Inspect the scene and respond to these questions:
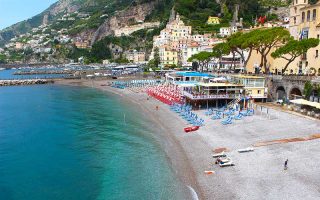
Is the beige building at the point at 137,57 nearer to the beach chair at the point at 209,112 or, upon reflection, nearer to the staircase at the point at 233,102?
the staircase at the point at 233,102

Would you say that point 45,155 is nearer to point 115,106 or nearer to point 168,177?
point 168,177

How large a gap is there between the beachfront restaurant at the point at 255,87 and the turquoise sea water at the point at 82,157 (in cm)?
1777

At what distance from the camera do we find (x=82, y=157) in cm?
3559

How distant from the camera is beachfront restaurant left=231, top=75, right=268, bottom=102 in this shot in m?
55.5

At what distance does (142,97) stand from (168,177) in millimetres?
48529

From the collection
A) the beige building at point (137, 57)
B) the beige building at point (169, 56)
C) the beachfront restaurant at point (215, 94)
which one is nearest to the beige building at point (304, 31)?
the beachfront restaurant at point (215, 94)

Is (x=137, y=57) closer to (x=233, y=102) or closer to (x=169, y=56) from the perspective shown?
(x=169, y=56)

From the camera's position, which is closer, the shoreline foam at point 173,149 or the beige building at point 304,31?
the shoreline foam at point 173,149

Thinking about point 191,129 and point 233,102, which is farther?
point 233,102

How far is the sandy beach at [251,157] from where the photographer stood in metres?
24.0

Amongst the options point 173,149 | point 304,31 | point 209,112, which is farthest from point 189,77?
point 173,149

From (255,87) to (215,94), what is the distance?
23.4ft

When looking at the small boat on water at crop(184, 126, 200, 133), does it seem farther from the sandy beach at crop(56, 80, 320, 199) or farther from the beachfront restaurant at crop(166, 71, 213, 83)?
the beachfront restaurant at crop(166, 71, 213, 83)

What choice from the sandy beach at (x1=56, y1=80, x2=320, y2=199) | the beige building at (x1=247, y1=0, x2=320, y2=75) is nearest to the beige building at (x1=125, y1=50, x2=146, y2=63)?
the beige building at (x1=247, y1=0, x2=320, y2=75)
